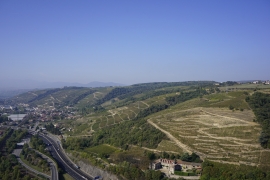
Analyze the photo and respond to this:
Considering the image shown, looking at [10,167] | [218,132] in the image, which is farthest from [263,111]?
[10,167]

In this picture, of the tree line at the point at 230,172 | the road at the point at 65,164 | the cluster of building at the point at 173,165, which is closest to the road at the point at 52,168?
the road at the point at 65,164

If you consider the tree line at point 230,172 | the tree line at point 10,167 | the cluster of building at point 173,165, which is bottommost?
the tree line at point 10,167

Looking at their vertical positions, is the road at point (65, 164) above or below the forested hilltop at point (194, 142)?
below

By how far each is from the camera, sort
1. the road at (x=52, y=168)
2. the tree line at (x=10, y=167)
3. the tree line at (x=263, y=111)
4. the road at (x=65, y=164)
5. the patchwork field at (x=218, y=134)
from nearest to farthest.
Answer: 1. the patchwork field at (x=218, y=134)
2. the tree line at (x=263, y=111)
3. the road at (x=52, y=168)
4. the tree line at (x=10, y=167)
5. the road at (x=65, y=164)

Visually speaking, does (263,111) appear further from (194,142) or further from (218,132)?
(194,142)

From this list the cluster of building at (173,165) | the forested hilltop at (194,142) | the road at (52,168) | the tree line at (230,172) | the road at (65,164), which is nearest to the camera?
the tree line at (230,172)

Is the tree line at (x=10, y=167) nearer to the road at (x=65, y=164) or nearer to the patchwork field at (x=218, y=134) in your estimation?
the road at (x=65, y=164)

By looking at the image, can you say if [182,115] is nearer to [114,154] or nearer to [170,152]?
[170,152]
